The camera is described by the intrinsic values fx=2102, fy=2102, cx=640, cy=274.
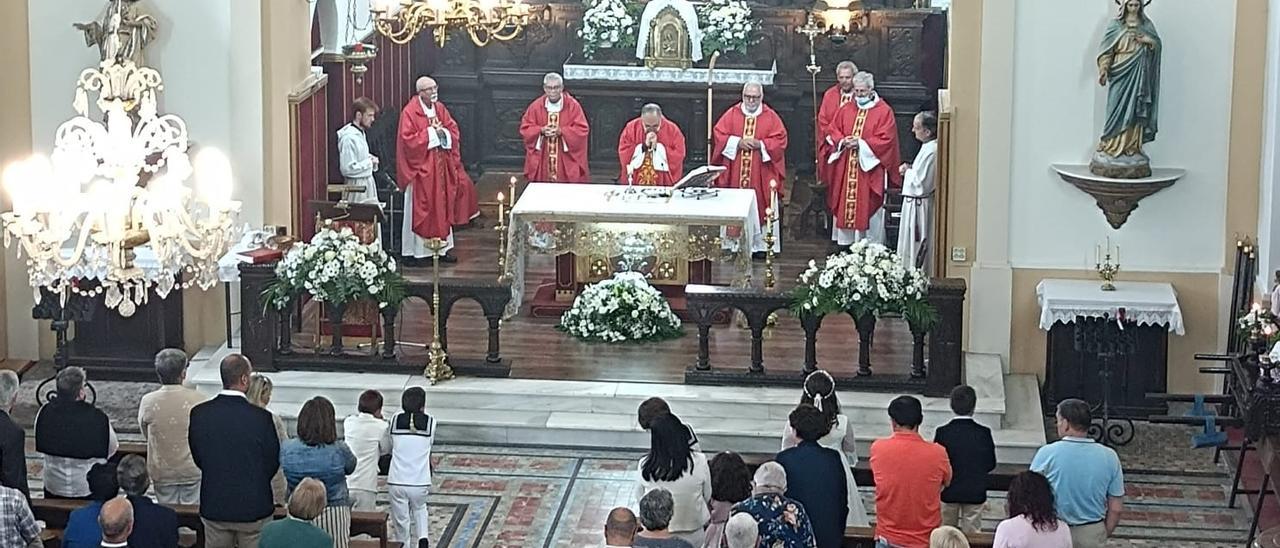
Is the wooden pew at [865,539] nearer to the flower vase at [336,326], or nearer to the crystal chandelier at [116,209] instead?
A: the crystal chandelier at [116,209]

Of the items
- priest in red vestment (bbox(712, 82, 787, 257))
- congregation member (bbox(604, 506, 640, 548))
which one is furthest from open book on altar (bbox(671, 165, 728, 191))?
congregation member (bbox(604, 506, 640, 548))

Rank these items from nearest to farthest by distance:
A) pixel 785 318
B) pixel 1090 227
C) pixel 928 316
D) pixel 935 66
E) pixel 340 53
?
pixel 928 316, pixel 1090 227, pixel 785 318, pixel 340 53, pixel 935 66

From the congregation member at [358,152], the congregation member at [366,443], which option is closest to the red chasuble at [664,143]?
the congregation member at [358,152]

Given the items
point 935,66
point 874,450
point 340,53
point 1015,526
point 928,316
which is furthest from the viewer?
point 935,66

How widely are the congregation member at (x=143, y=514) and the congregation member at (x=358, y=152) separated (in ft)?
26.9

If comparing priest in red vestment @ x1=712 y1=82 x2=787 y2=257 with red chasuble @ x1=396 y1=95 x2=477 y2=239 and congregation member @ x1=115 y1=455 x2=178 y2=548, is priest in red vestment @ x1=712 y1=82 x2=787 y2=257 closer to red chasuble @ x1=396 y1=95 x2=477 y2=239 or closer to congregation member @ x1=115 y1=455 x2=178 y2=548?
red chasuble @ x1=396 y1=95 x2=477 y2=239

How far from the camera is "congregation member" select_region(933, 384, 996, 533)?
10164 millimetres

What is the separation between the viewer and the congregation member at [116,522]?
8609 mm

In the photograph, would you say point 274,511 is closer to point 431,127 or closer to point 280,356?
point 280,356

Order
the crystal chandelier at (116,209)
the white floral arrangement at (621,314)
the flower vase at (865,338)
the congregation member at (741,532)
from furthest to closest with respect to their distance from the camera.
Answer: the white floral arrangement at (621,314) < the flower vase at (865,338) < the crystal chandelier at (116,209) < the congregation member at (741,532)

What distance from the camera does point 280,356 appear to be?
48.0 ft

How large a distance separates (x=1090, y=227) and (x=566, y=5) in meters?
9.01

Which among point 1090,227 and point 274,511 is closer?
point 274,511

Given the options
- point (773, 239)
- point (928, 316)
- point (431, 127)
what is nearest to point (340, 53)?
point (431, 127)
